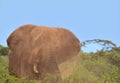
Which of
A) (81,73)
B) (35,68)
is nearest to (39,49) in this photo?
(35,68)

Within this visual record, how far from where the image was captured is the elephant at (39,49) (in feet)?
32.7

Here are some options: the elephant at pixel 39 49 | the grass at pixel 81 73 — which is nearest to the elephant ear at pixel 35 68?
the elephant at pixel 39 49

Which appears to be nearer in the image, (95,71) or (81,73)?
(81,73)

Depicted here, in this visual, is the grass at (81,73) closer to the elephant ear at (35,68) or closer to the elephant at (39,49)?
the elephant at (39,49)

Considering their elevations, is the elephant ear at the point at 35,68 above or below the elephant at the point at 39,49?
below

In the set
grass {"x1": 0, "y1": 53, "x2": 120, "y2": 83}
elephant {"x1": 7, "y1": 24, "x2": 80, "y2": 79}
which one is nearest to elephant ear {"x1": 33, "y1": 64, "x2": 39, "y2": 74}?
elephant {"x1": 7, "y1": 24, "x2": 80, "y2": 79}

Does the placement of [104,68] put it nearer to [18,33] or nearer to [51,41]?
[51,41]

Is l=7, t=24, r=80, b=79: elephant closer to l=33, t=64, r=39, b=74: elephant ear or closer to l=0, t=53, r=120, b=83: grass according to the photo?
l=33, t=64, r=39, b=74: elephant ear

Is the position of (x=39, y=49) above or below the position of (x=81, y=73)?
above

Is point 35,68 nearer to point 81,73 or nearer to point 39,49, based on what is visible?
point 39,49

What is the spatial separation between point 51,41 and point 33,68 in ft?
2.57

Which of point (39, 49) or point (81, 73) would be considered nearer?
point (81, 73)

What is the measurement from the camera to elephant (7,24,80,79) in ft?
32.7

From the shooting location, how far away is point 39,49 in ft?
32.9
